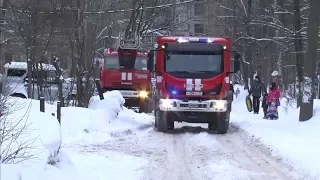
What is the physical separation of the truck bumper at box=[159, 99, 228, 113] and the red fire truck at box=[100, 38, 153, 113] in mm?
10223

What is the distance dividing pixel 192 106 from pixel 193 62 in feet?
4.20

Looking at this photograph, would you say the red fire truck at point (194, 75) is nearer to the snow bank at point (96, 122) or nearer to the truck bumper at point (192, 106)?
the truck bumper at point (192, 106)

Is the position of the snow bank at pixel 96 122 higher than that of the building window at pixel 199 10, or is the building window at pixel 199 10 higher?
the building window at pixel 199 10

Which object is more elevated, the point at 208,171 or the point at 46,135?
the point at 46,135

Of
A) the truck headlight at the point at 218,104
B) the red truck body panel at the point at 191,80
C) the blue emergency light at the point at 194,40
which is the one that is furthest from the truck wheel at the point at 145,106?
the truck headlight at the point at 218,104

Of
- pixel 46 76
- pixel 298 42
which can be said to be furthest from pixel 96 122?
pixel 298 42

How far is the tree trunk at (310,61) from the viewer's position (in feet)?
55.2

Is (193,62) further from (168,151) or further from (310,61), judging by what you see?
(168,151)

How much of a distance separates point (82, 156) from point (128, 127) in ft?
23.5

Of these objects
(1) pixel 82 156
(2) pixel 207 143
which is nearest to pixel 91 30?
(2) pixel 207 143

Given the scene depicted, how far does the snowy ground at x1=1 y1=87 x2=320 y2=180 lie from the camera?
9.51 metres

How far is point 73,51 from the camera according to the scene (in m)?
22.7

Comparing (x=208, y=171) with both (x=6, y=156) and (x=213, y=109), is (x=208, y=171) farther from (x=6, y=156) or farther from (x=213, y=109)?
(x=213, y=109)

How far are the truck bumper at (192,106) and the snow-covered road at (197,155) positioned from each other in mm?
721
